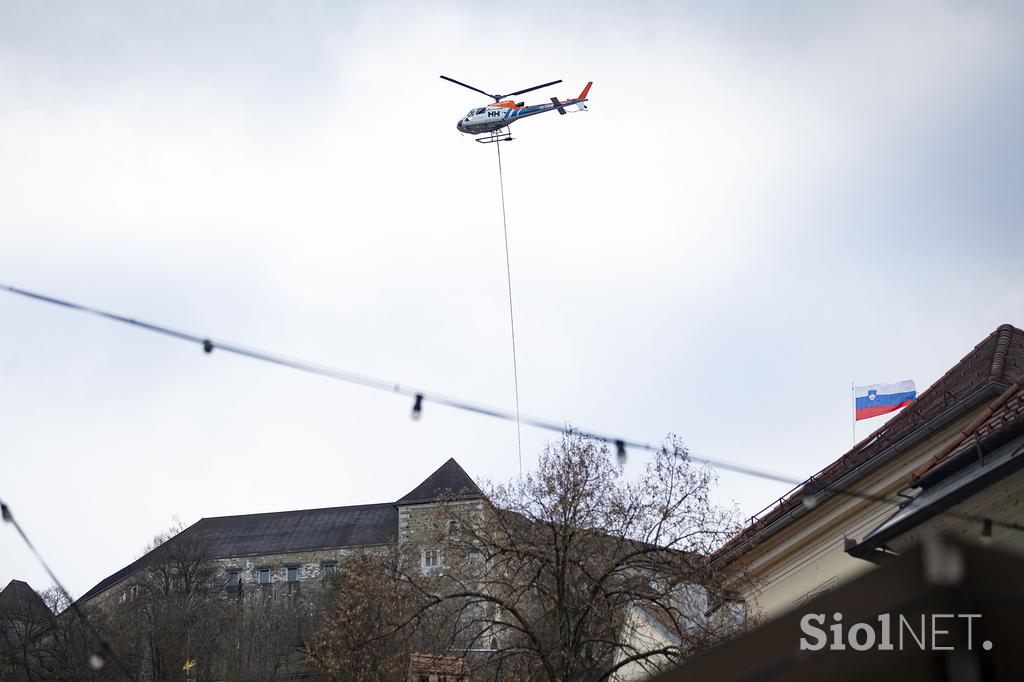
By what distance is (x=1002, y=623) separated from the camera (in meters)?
5.83

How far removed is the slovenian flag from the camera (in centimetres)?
3239

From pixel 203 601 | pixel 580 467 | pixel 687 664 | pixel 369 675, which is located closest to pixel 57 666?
pixel 203 601

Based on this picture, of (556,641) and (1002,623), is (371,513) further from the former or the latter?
(1002,623)

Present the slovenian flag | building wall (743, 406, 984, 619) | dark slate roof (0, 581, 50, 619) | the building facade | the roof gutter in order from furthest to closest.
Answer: dark slate roof (0, 581, 50, 619) → the slovenian flag → building wall (743, 406, 984, 619) → the roof gutter → the building facade

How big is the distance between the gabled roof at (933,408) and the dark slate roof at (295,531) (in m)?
84.8

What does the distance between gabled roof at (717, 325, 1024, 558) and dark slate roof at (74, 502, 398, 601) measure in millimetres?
84804

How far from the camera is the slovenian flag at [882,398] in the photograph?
32.4 metres

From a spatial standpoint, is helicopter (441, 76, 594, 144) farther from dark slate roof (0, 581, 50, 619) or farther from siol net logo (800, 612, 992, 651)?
siol net logo (800, 612, 992, 651)

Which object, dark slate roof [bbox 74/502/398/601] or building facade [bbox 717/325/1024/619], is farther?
dark slate roof [bbox 74/502/398/601]

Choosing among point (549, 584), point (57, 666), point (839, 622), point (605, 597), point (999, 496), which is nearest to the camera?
point (839, 622)

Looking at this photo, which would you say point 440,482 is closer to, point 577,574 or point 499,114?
point 499,114

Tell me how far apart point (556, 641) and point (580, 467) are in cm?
546

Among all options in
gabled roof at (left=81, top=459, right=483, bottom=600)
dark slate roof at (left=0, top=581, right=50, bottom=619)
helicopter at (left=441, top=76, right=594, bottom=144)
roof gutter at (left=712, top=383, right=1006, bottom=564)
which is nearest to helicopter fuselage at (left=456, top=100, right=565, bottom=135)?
helicopter at (left=441, top=76, right=594, bottom=144)

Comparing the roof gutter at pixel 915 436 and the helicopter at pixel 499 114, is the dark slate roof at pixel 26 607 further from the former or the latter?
the roof gutter at pixel 915 436
